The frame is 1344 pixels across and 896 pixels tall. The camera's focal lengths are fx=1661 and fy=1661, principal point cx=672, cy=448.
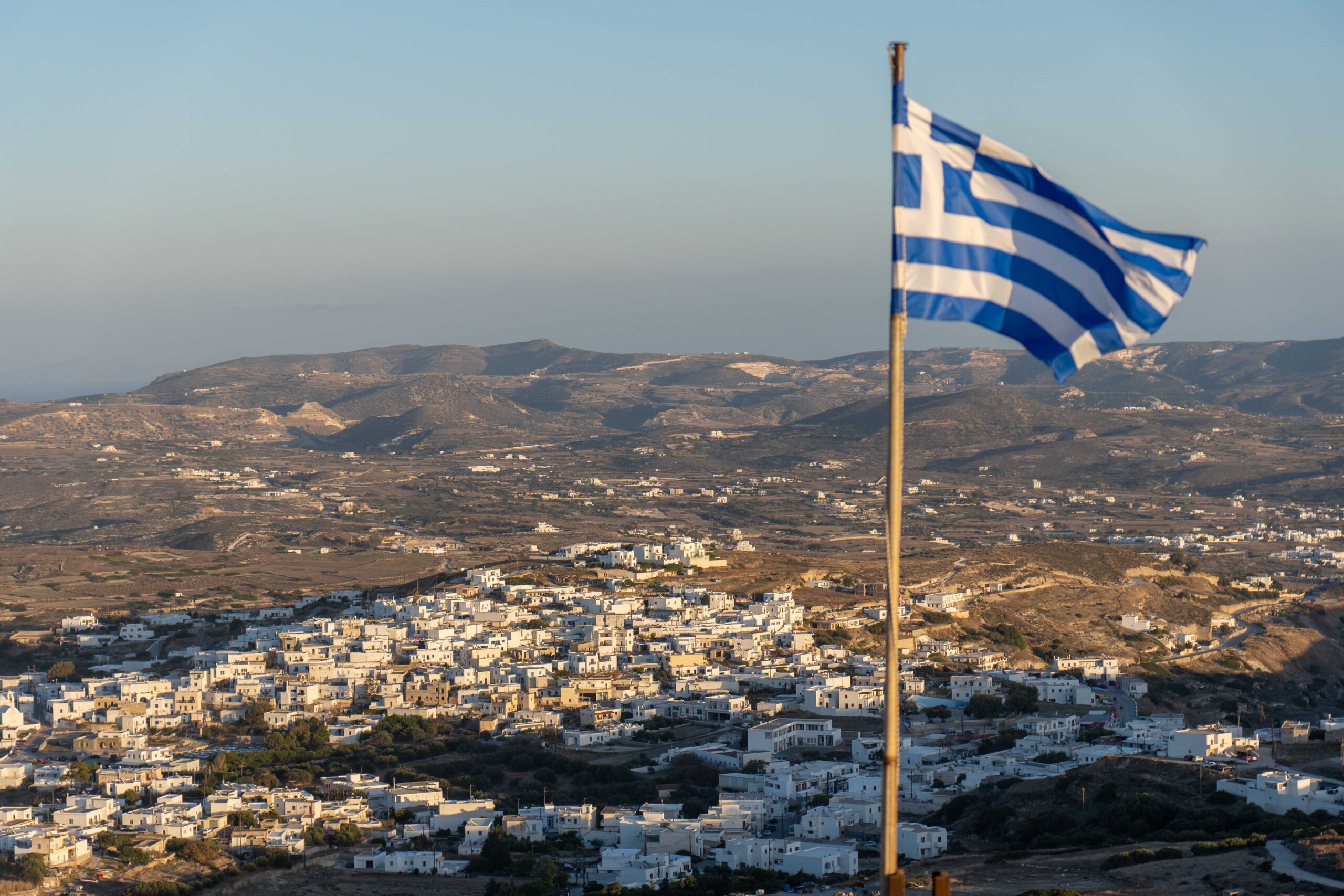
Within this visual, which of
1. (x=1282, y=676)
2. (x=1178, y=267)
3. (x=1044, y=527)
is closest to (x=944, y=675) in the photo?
(x=1282, y=676)

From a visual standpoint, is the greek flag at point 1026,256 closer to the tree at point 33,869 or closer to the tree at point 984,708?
the tree at point 33,869

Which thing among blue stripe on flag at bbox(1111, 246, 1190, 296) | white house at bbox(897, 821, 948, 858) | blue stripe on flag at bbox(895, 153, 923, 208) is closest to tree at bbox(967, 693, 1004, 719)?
white house at bbox(897, 821, 948, 858)

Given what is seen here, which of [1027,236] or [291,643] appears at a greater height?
[1027,236]

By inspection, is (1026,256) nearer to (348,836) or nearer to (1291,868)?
(1291,868)

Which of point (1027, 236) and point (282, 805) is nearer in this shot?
point (1027, 236)

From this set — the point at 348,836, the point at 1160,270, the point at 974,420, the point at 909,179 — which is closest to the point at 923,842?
the point at 348,836

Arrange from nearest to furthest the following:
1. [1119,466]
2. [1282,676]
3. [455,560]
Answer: [1282,676] → [455,560] → [1119,466]

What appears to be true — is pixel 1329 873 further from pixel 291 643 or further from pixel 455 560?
pixel 455 560

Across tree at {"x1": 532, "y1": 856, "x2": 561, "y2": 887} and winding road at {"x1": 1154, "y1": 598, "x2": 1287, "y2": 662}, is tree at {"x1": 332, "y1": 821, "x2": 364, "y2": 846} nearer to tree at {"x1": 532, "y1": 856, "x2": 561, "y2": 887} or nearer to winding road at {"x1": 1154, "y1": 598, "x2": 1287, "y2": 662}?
tree at {"x1": 532, "y1": 856, "x2": 561, "y2": 887}
